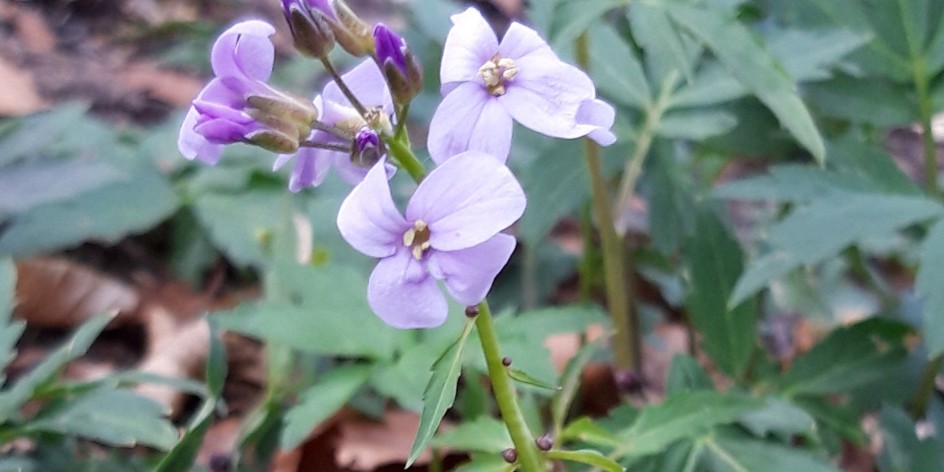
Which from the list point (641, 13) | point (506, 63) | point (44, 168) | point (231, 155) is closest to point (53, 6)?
point (231, 155)

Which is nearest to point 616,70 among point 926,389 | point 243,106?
point 926,389

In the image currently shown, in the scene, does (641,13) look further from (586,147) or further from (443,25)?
(443,25)

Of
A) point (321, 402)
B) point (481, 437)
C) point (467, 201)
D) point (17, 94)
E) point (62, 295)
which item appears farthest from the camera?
point (17, 94)

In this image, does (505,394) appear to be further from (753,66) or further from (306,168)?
(753,66)

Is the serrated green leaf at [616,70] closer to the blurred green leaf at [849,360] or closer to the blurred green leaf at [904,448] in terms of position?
the blurred green leaf at [849,360]

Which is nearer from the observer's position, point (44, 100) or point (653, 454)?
point (653, 454)

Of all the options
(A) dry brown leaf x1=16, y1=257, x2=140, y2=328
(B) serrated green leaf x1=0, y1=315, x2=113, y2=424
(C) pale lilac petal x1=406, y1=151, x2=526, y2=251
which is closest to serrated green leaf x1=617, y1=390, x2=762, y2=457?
(C) pale lilac petal x1=406, y1=151, x2=526, y2=251

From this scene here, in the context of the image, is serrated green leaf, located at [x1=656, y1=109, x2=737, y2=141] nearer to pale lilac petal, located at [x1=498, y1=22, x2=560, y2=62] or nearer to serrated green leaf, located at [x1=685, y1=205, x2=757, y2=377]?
serrated green leaf, located at [x1=685, y1=205, x2=757, y2=377]
